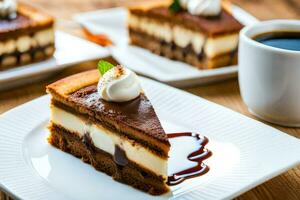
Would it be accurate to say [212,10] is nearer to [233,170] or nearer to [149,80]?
[149,80]

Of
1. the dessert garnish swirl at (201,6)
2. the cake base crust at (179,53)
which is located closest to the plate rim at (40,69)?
the cake base crust at (179,53)

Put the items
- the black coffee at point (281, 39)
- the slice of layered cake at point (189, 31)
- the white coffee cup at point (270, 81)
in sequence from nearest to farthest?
the white coffee cup at point (270, 81) → the black coffee at point (281, 39) → the slice of layered cake at point (189, 31)

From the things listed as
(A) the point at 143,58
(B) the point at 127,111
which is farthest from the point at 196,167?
(A) the point at 143,58

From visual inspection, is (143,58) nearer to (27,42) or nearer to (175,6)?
(175,6)

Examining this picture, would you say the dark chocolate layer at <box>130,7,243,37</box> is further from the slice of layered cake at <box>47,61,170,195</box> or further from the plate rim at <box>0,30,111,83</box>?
the slice of layered cake at <box>47,61,170,195</box>

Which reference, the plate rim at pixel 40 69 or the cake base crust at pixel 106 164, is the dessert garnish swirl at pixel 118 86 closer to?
the cake base crust at pixel 106 164

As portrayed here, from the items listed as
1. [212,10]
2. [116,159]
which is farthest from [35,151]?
[212,10]

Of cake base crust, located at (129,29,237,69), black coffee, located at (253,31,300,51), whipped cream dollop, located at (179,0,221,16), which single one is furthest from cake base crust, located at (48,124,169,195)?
whipped cream dollop, located at (179,0,221,16)

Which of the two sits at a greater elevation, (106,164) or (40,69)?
(40,69)
